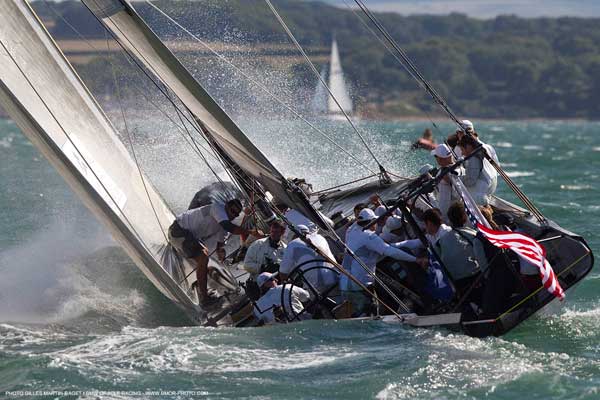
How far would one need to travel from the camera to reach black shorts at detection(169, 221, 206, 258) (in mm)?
11023

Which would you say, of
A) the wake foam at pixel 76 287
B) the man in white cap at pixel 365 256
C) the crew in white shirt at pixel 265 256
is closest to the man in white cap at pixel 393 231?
the man in white cap at pixel 365 256

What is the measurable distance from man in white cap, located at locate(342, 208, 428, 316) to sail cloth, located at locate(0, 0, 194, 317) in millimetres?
1369

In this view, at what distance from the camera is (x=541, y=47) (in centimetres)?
12456

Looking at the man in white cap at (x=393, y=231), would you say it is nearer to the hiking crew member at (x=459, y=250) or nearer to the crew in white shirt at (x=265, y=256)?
the crew in white shirt at (x=265, y=256)

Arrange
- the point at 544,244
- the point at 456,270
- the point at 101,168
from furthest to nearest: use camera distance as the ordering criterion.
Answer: the point at 101,168
the point at 544,244
the point at 456,270

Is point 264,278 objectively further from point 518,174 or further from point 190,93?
point 518,174

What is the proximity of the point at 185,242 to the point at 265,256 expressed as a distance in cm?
98

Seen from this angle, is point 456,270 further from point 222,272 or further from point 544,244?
point 222,272

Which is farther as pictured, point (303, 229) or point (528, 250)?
point (303, 229)

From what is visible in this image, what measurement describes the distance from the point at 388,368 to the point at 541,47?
11937 centimetres

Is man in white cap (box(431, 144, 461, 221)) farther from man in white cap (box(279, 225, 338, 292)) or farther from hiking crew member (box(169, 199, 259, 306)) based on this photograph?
hiking crew member (box(169, 199, 259, 306))

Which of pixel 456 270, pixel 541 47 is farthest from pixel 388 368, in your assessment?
pixel 541 47

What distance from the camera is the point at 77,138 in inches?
426

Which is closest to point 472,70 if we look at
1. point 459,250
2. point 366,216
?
point 366,216
